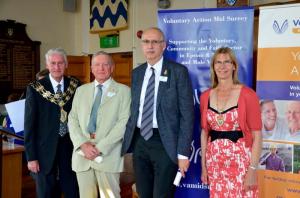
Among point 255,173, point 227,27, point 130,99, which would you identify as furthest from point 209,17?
point 255,173

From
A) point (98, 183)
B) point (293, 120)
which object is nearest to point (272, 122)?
point (293, 120)

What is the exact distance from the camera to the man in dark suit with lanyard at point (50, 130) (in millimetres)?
2539

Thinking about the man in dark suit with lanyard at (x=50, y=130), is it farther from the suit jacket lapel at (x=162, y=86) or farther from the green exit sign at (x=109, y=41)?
the green exit sign at (x=109, y=41)

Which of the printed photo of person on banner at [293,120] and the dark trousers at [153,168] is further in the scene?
the printed photo of person on banner at [293,120]

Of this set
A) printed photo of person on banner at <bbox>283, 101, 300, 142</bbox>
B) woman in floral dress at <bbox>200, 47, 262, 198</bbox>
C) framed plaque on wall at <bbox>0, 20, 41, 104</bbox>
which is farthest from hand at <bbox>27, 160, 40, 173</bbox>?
framed plaque on wall at <bbox>0, 20, 41, 104</bbox>

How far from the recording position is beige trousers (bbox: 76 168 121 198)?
2.40m

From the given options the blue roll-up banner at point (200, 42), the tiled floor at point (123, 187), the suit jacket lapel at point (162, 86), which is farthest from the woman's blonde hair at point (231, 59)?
the tiled floor at point (123, 187)

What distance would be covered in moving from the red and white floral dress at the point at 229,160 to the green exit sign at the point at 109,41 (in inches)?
199

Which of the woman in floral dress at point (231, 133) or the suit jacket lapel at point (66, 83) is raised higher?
the suit jacket lapel at point (66, 83)

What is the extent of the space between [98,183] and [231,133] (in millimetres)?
918

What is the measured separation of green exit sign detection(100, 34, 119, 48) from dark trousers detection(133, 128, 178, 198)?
4.95 metres

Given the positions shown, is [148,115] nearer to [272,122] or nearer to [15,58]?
[272,122]

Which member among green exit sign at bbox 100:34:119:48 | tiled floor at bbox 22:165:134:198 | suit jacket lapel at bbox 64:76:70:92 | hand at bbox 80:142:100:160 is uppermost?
green exit sign at bbox 100:34:119:48

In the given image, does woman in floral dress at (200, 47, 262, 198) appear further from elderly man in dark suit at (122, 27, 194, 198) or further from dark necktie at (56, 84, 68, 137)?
dark necktie at (56, 84, 68, 137)
